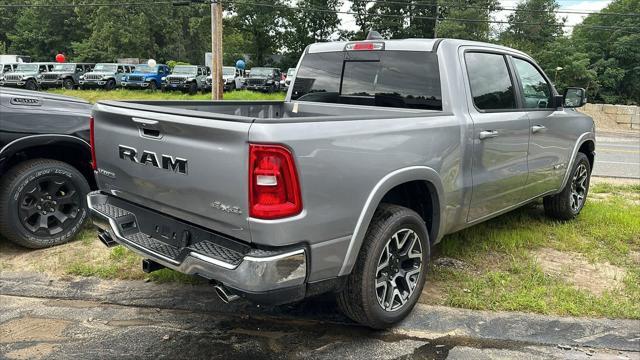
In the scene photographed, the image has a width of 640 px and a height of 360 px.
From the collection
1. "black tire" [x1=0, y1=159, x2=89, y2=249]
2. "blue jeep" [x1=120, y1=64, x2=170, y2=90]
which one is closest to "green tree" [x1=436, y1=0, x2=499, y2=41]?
"blue jeep" [x1=120, y1=64, x2=170, y2=90]

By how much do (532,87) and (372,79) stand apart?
1.72m

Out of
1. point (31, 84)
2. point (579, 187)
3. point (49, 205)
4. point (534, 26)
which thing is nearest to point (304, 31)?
point (534, 26)

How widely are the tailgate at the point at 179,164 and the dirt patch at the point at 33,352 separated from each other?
1.01m

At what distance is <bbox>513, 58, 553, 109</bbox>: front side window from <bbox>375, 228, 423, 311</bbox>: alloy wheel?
204 cm

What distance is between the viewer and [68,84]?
104 ft

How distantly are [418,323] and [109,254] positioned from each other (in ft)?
9.30

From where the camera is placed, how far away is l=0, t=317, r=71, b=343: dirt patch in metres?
3.25

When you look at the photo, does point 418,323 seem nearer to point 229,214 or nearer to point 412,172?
point 412,172

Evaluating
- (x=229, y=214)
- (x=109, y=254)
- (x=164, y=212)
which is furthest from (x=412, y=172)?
(x=109, y=254)

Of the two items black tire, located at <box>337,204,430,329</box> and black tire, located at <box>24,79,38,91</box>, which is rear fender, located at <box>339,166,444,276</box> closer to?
black tire, located at <box>337,204,430,329</box>

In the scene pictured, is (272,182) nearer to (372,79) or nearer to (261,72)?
(372,79)

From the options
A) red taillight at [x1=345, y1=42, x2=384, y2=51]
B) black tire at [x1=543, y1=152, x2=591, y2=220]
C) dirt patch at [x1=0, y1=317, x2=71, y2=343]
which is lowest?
dirt patch at [x1=0, y1=317, x2=71, y2=343]

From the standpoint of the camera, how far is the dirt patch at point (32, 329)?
325 cm

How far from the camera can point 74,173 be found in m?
4.82
